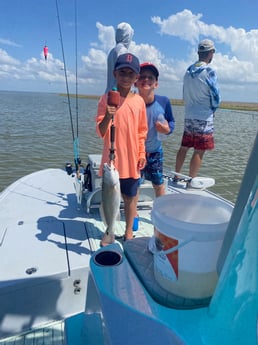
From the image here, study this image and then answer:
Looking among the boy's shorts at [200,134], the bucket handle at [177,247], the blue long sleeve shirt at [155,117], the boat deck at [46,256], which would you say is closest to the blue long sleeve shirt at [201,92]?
the boy's shorts at [200,134]

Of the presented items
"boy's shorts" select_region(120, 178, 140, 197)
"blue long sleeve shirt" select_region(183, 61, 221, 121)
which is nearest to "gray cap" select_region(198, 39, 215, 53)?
"blue long sleeve shirt" select_region(183, 61, 221, 121)

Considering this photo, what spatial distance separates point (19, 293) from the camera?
1893 millimetres

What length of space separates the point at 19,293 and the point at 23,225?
101 centimetres

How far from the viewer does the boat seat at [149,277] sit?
3.53ft

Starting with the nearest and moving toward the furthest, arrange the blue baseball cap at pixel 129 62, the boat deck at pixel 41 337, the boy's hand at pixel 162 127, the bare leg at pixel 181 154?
the boat deck at pixel 41 337 → the blue baseball cap at pixel 129 62 → the boy's hand at pixel 162 127 → the bare leg at pixel 181 154

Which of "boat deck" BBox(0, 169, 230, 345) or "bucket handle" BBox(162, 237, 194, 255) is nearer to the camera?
"bucket handle" BBox(162, 237, 194, 255)

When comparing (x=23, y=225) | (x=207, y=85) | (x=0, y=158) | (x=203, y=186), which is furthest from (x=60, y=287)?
(x=0, y=158)

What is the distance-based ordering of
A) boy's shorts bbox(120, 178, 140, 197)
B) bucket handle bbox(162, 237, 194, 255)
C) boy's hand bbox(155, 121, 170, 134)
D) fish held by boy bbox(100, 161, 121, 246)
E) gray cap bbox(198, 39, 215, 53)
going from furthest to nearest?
1. gray cap bbox(198, 39, 215, 53)
2. boy's hand bbox(155, 121, 170, 134)
3. boy's shorts bbox(120, 178, 140, 197)
4. fish held by boy bbox(100, 161, 121, 246)
5. bucket handle bbox(162, 237, 194, 255)

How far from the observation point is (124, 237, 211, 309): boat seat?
42.3 inches

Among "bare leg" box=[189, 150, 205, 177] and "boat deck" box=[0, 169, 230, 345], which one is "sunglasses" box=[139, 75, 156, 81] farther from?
"bare leg" box=[189, 150, 205, 177]

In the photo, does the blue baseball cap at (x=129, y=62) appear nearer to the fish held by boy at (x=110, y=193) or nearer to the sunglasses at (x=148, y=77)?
the sunglasses at (x=148, y=77)

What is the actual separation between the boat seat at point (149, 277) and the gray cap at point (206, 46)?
10.3 feet

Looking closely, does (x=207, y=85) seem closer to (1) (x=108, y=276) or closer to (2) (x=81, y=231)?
(2) (x=81, y=231)

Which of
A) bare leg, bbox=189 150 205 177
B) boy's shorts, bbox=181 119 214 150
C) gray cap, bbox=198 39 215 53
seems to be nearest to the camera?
gray cap, bbox=198 39 215 53
